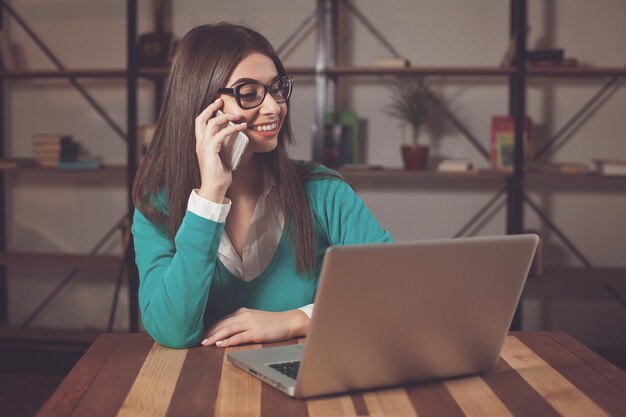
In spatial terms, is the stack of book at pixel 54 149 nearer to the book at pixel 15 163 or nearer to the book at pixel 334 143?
the book at pixel 15 163

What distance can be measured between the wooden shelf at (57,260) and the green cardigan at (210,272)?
6.69 ft

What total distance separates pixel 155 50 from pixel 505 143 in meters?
1.67

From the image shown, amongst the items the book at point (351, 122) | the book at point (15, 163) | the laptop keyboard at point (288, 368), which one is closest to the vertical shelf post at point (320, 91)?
the book at point (351, 122)

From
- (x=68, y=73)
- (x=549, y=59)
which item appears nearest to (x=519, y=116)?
(x=549, y=59)

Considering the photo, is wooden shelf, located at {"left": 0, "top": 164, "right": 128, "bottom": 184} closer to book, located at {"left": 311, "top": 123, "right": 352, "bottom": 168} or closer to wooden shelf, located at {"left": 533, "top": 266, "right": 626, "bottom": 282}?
book, located at {"left": 311, "top": 123, "right": 352, "bottom": 168}

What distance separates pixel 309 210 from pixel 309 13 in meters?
2.28

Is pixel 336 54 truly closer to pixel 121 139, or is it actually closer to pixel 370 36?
pixel 370 36

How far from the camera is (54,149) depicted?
3723mm

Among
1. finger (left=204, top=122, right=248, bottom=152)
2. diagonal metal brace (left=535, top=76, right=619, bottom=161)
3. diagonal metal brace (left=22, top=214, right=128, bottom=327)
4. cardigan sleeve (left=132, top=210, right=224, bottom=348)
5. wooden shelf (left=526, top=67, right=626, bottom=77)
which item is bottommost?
diagonal metal brace (left=22, top=214, right=128, bottom=327)

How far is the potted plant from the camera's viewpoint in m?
3.52

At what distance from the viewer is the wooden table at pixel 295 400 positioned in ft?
3.37

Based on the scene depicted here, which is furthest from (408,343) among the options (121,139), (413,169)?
(121,139)

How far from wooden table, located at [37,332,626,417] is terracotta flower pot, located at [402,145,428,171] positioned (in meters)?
2.25

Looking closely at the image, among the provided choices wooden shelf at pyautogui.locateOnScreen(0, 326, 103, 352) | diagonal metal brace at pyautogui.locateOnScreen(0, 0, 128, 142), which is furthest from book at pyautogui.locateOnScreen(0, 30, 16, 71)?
wooden shelf at pyautogui.locateOnScreen(0, 326, 103, 352)
